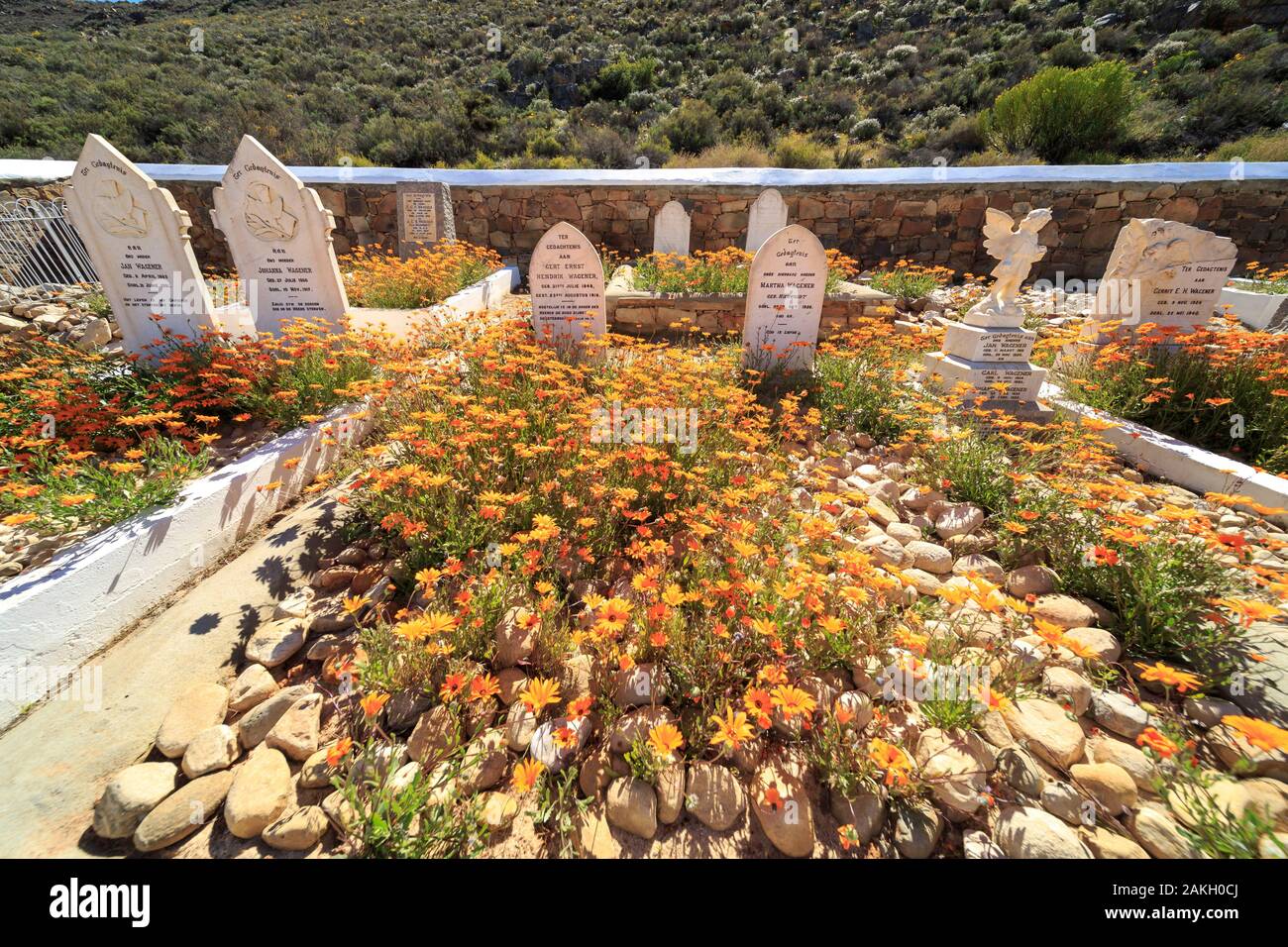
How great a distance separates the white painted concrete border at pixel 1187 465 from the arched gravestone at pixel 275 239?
6.89 metres

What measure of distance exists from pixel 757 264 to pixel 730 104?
17.6m

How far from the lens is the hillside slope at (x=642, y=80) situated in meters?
14.6

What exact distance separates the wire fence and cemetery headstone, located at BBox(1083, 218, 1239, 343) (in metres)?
14.4

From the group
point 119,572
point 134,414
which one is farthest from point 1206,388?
point 134,414

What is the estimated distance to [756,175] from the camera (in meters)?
9.74

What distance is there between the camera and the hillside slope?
47.8 ft

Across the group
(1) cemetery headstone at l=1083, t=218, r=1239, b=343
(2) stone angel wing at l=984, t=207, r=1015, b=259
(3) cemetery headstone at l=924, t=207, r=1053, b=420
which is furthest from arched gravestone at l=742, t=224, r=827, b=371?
(1) cemetery headstone at l=1083, t=218, r=1239, b=343

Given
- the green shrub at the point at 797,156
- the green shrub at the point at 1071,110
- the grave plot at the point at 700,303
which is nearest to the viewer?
the grave plot at the point at 700,303

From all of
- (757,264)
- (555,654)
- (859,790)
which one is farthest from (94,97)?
(859,790)

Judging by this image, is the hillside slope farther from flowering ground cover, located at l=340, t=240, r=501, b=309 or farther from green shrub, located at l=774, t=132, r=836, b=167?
flowering ground cover, located at l=340, t=240, r=501, b=309

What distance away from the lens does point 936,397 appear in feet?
13.8

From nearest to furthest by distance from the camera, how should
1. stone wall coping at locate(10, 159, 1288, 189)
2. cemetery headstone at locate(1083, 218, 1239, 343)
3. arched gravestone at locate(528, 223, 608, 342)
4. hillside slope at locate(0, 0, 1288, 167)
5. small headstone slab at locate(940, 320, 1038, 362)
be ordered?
small headstone slab at locate(940, 320, 1038, 362), cemetery headstone at locate(1083, 218, 1239, 343), arched gravestone at locate(528, 223, 608, 342), stone wall coping at locate(10, 159, 1288, 189), hillside slope at locate(0, 0, 1288, 167)

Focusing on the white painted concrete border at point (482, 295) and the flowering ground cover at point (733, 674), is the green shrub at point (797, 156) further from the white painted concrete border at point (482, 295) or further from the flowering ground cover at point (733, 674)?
the flowering ground cover at point (733, 674)

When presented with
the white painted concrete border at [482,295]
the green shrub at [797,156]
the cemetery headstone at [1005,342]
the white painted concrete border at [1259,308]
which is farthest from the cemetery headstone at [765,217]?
the white painted concrete border at [1259,308]
